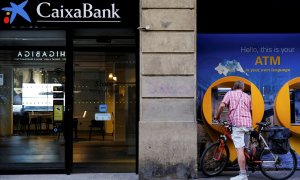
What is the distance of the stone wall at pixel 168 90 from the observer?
9234 millimetres

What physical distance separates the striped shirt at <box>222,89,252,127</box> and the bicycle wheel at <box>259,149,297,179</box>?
82cm

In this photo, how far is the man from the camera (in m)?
8.88

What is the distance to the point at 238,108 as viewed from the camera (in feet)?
29.4

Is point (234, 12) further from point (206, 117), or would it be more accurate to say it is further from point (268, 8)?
point (206, 117)

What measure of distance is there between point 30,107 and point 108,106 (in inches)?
63.1

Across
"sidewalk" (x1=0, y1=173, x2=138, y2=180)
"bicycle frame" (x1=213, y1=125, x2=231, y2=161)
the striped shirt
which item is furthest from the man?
"sidewalk" (x1=0, y1=173, x2=138, y2=180)

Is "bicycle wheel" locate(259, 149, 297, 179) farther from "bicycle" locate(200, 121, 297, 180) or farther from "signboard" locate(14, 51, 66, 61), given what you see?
"signboard" locate(14, 51, 66, 61)

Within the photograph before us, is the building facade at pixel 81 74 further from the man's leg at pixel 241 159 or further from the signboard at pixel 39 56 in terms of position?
the man's leg at pixel 241 159

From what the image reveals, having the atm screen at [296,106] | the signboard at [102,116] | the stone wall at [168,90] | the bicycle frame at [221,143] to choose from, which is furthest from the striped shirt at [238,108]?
the signboard at [102,116]

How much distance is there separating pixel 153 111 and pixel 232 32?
2.55 metres

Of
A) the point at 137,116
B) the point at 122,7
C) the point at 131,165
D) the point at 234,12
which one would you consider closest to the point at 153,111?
the point at 137,116

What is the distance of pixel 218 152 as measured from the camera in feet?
31.1

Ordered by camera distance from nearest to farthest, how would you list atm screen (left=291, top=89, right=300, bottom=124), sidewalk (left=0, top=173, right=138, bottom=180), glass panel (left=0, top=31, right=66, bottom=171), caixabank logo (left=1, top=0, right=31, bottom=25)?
sidewalk (left=0, top=173, right=138, bottom=180) < caixabank logo (left=1, top=0, right=31, bottom=25) < glass panel (left=0, top=31, right=66, bottom=171) < atm screen (left=291, top=89, right=300, bottom=124)

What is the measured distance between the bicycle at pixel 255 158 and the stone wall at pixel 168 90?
0.36 m
